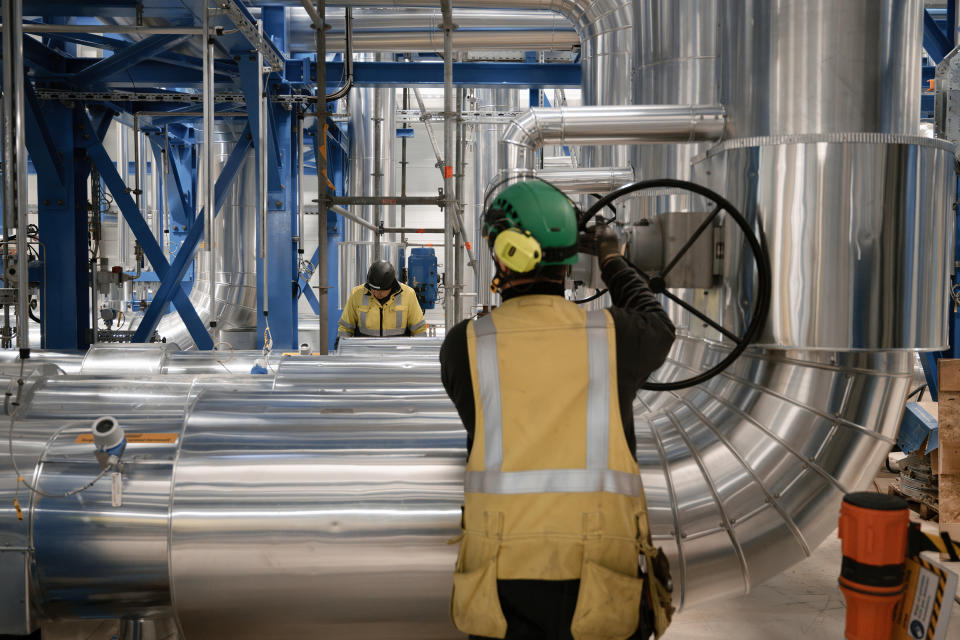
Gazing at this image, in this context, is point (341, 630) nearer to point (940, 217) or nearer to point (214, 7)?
point (940, 217)

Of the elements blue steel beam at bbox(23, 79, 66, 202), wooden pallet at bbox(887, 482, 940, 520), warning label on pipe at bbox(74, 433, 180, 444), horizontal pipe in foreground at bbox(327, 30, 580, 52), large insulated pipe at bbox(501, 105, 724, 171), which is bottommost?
wooden pallet at bbox(887, 482, 940, 520)

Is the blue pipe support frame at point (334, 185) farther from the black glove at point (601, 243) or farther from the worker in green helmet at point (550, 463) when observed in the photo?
the worker in green helmet at point (550, 463)

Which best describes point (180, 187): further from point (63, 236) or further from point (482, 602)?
point (482, 602)

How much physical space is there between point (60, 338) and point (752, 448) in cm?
545

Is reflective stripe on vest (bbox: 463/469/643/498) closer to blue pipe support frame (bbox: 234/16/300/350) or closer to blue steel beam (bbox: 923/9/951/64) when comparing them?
blue pipe support frame (bbox: 234/16/300/350)

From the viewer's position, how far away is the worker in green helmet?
4.68ft

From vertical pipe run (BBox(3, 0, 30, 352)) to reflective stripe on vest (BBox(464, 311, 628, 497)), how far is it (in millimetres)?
1484

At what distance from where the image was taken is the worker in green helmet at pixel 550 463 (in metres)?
1.43

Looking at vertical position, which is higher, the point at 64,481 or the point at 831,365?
the point at 831,365

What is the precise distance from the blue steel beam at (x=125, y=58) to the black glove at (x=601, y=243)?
4.31 meters

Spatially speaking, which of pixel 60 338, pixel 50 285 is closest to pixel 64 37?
pixel 50 285

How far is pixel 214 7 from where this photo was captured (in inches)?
176

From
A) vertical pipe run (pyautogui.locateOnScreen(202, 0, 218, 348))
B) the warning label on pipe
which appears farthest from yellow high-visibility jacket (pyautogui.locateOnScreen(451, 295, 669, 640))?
vertical pipe run (pyautogui.locateOnScreen(202, 0, 218, 348))

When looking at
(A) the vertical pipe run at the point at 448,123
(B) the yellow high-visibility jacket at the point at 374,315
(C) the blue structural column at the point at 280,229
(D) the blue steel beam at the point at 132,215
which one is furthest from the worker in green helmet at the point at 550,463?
(D) the blue steel beam at the point at 132,215
